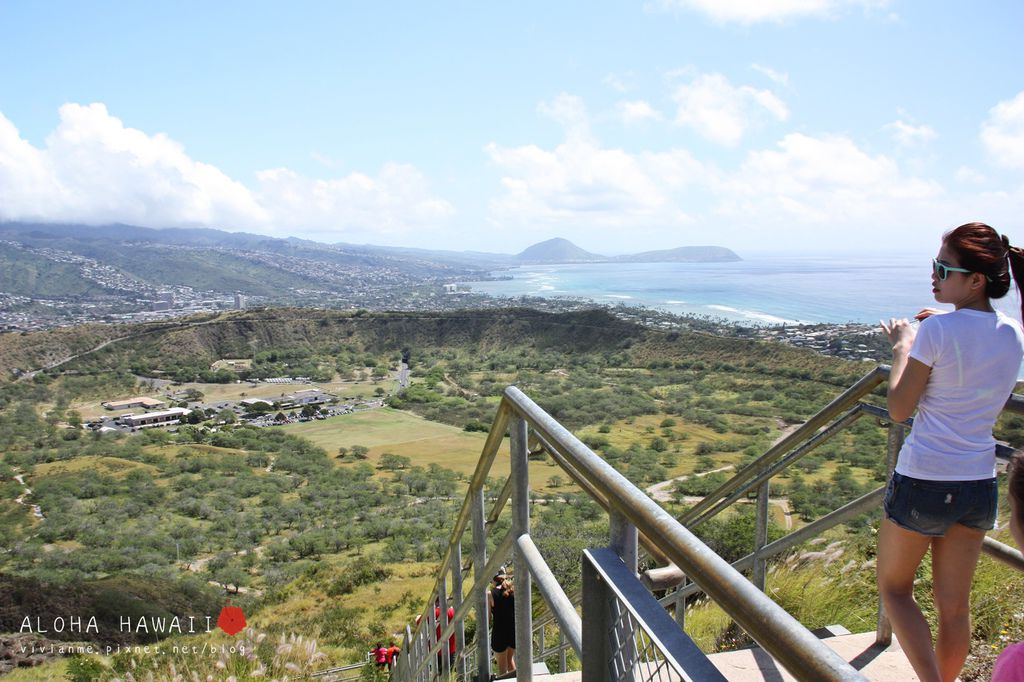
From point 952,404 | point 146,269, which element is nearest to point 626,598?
point 952,404

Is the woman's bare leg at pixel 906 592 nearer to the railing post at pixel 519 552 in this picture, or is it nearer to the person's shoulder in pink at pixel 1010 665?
the person's shoulder in pink at pixel 1010 665

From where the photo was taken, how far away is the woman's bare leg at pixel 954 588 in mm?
1808

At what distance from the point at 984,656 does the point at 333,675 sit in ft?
A: 23.5

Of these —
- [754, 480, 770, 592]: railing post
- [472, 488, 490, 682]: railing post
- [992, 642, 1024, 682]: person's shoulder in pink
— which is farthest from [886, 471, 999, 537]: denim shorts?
→ [472, 488, 490, 682]: railing post

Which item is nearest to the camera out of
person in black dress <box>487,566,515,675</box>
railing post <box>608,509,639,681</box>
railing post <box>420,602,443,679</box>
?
railing post <box>608,509,639,681</box>

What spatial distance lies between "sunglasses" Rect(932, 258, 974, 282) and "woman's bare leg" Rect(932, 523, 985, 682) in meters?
0.69

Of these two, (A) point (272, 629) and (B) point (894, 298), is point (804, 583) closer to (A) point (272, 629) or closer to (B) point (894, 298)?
(A) point (272, 629)

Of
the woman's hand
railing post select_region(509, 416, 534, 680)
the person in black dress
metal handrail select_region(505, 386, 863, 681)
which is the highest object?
the woman's hand

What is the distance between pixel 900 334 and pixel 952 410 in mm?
254

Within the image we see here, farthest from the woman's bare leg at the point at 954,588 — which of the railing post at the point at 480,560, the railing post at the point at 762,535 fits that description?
the railing post at the point at 480,560

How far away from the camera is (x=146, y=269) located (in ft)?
617

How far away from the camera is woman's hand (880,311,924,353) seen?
180 centimetres

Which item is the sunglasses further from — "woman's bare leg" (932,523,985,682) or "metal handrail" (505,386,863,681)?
"metal handrail" (505,386,863,681)

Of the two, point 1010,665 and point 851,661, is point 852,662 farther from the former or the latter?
point 1010,665
